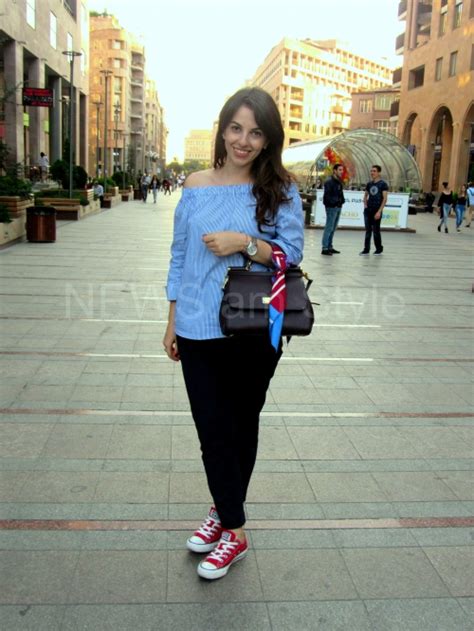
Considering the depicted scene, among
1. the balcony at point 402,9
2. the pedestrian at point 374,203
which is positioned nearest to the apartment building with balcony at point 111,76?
the balcony at point 402,9

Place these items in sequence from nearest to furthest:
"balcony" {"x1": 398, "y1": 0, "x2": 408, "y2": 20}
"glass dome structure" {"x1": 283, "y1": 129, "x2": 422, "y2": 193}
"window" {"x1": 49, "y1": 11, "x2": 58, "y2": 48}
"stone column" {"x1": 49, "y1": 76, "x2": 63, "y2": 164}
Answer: "glass dome structure" {"x1": 283, "y1": 129, "x2": 422, "y2": 193}
"window" {"x1": 49, "y1": 11, "x2": 58, "y2": 48}
"stone column" {"x1": 49, "y1": 76, "x2": 63, "y2": 164}
"balcony" {"x1": 398, "y1": 0, "x2": 408, "y2": 20}

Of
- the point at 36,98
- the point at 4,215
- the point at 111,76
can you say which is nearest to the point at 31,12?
the point at 36,98

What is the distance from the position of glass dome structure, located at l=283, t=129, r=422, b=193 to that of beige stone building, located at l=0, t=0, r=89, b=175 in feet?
38.1

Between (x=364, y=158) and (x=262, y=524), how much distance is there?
32.6 m

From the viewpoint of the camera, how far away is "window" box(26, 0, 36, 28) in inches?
1287

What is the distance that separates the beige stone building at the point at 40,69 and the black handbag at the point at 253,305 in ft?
45.5

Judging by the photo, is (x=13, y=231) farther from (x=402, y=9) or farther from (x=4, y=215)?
(x=402, y=9)

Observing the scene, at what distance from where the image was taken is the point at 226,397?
2.68m

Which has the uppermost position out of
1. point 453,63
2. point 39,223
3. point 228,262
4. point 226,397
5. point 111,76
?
point 111,76

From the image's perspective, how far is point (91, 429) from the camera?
4254mm

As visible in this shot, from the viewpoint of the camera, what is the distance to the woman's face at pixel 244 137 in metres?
2.62

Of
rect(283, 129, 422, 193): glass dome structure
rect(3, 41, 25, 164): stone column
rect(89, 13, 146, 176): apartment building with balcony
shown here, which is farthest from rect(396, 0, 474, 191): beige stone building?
rect(89, 13, 146, 176): apartment building with balcony

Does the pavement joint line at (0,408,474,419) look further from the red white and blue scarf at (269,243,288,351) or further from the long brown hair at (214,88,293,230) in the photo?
the long brown hair at (214,88,293,230)

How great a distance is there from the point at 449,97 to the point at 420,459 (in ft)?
160
